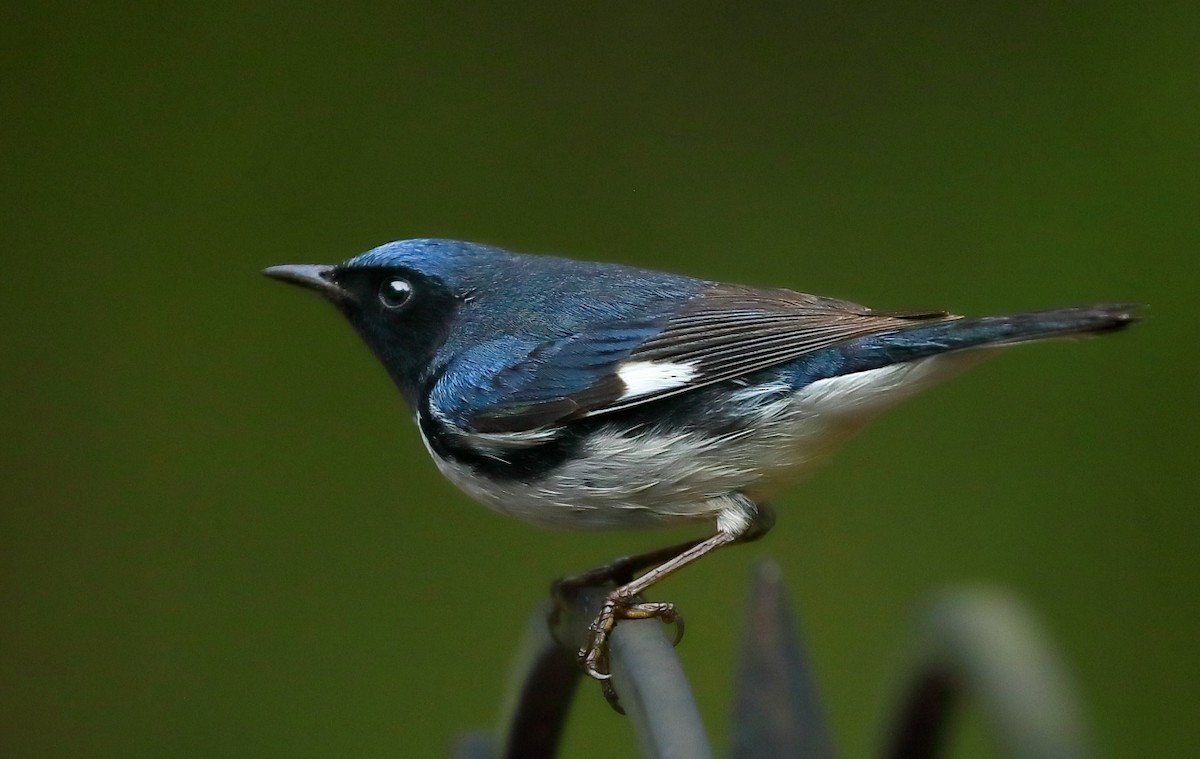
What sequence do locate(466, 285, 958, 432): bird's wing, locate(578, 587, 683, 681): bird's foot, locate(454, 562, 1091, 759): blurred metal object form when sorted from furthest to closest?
locate(466, 285, 958, 432): bird's wing < locate(578, 587, 683, 681): bird's foot < locate(454, 562, 1091, 759): blurred metal object

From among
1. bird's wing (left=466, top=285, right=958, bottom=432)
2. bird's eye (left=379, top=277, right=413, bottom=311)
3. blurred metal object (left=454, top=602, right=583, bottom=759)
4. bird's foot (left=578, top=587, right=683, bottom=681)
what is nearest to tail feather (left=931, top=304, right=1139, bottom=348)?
bird's wing (left=466, top=285, right=958, bottom=432)

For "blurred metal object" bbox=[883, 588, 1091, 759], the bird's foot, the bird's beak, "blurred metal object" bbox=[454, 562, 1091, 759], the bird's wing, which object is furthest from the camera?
the bird's beak

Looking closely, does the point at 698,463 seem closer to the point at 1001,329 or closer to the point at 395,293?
the point at 1001,329

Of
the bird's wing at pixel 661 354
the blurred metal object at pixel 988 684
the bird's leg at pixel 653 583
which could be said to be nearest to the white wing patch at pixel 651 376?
the bird's wing at pixel 661 354

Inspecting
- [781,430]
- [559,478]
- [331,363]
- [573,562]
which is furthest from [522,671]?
[331,363]

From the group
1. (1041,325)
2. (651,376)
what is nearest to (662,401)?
(651,376)

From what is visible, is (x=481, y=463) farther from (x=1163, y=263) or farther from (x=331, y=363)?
(x=1163, y=263)

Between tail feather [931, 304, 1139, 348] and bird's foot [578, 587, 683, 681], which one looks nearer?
tail feather [931, 304, 1139, 348]

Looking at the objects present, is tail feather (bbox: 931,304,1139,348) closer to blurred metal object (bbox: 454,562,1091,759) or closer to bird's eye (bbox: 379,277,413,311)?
blurred metal object (bbox: 454,562,1091,759)
